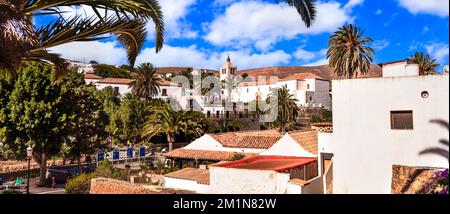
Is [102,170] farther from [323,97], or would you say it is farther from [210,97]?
[323,97]

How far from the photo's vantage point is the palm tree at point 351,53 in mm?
34281

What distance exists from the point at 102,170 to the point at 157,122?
644 inches

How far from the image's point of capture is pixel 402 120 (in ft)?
33.4

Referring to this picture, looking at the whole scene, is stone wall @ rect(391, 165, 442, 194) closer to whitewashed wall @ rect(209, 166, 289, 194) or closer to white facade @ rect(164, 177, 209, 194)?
whitewashed wall @ rect(209, 166, 289, 194)

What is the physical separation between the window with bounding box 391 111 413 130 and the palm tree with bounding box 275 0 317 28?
491 cm

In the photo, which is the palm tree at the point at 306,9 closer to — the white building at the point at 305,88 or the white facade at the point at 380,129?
the white facade at the point at 380,129

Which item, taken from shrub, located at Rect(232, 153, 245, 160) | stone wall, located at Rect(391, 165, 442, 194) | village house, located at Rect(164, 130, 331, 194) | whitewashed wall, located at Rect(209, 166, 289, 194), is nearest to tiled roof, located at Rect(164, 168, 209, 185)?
village house, located at Rect(164, 130, 331, 194)

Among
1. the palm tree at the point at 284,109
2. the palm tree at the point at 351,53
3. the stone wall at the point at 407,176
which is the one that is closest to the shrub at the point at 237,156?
the stone wall at the point at 407,176

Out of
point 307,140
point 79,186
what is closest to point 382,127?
point 307,140

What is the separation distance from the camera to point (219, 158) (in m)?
24.1

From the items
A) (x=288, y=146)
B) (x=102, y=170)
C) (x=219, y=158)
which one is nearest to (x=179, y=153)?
(x=219, y=158)

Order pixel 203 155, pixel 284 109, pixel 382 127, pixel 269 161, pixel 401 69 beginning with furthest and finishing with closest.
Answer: pixel 284 109
pixel 203 155
pixel 269 161
pixel 401 69
pixel 382 127

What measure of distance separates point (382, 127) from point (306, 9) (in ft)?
16.8

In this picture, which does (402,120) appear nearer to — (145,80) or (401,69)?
(401,69)
